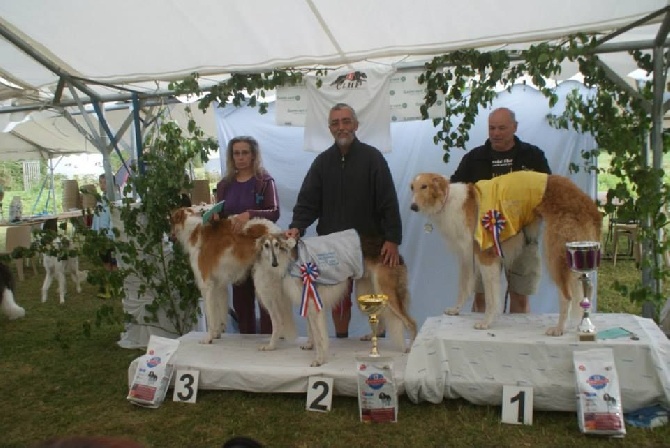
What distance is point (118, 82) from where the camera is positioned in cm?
520

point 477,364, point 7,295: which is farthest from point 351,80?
point 7,295

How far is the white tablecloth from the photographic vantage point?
3.23 metres

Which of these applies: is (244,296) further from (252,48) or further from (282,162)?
(252,48)

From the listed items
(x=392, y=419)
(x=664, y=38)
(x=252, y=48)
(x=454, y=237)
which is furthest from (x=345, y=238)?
(x=664, y=38)

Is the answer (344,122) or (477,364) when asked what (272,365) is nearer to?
(477,364)

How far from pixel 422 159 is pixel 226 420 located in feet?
10.2

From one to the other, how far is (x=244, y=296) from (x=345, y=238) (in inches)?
57.3

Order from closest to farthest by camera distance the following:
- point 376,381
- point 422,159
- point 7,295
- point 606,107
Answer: point 376,381
point 606,107
point 422,159
point 7,295

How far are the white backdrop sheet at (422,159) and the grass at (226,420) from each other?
1.93 meters

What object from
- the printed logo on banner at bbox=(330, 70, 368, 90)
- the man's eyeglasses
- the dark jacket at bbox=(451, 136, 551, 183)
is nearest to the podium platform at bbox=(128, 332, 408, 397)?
the dark jacket at bbox=(451, 136, 551, 183)

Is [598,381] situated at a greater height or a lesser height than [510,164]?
lesser

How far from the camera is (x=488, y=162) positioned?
4.39 m

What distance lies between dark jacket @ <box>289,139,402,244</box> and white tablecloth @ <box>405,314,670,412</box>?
0.88 m

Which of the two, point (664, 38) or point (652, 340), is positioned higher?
point (664, 38)
